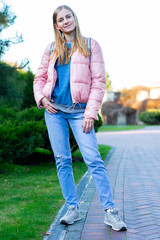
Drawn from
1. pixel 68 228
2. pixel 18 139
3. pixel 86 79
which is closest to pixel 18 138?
pixel 18 139

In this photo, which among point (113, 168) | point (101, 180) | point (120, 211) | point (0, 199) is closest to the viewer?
point (101, 180)

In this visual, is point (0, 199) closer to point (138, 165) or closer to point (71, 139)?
point (71, 139)

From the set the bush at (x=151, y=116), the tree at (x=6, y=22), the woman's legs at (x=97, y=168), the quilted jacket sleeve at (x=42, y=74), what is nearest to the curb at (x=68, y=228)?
the woman's legs at (x=97, y=168)

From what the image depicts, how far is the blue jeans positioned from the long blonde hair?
0.54 metres

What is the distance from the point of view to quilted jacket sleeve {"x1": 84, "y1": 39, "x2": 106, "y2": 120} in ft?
9.43

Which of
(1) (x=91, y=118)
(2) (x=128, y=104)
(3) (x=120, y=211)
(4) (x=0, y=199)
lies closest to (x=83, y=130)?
(1) (x=91, y=118)

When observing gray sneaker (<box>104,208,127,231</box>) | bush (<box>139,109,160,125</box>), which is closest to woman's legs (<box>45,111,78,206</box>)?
gray sneaker (<box>104,208,127,231</box>)

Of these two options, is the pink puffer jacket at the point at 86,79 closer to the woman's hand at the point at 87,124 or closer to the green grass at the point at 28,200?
the woman's hand at the point at 87,124

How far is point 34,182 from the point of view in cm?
551

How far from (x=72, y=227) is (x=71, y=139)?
4.08 metres

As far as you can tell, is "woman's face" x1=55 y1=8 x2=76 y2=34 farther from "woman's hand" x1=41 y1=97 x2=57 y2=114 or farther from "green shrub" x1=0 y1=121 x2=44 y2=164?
"green shrub" x1=0 y1=121 x2=44 y2=164

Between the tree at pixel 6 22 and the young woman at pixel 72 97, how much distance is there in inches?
169

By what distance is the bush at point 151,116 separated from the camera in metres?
34.9

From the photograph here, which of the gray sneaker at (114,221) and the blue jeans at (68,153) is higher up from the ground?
the blue jeans at (68,153)
